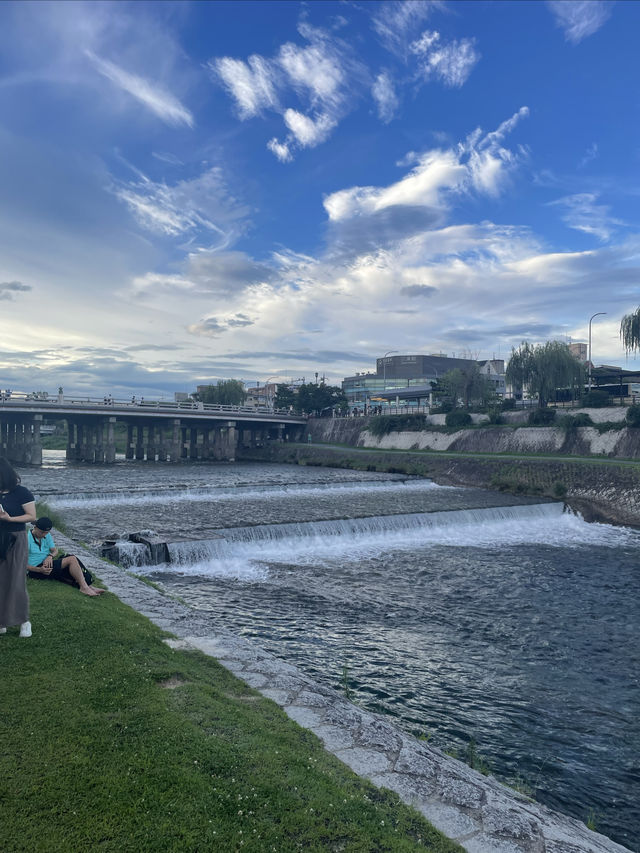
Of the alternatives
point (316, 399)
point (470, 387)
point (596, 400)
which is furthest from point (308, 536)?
point (316, 399)

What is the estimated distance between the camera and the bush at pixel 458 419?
6481cm

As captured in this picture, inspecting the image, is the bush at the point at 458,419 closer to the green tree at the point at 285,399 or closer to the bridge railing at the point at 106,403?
the bridge railing at the point at 106,403

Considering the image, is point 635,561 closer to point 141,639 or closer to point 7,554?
point 141,639

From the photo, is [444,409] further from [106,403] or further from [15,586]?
[15,586]

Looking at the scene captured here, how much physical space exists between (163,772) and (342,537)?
790 inches

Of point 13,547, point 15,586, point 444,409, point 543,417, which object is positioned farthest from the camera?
point 444,409

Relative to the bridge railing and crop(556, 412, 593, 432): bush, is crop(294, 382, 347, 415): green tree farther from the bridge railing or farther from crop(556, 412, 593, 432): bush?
crop(556, 412, 593, 432): bush

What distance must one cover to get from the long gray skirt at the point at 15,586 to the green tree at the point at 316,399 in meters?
94.1

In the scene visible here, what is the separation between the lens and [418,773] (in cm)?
637

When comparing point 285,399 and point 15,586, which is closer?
point 15,586

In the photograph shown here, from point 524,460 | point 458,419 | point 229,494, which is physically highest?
point 458,419

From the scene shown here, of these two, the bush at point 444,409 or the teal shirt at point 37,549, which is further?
the bush at point 444,409

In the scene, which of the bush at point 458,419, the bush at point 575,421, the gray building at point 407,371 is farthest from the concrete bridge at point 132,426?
the gray building at point 407,371

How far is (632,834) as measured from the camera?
7.32 m
